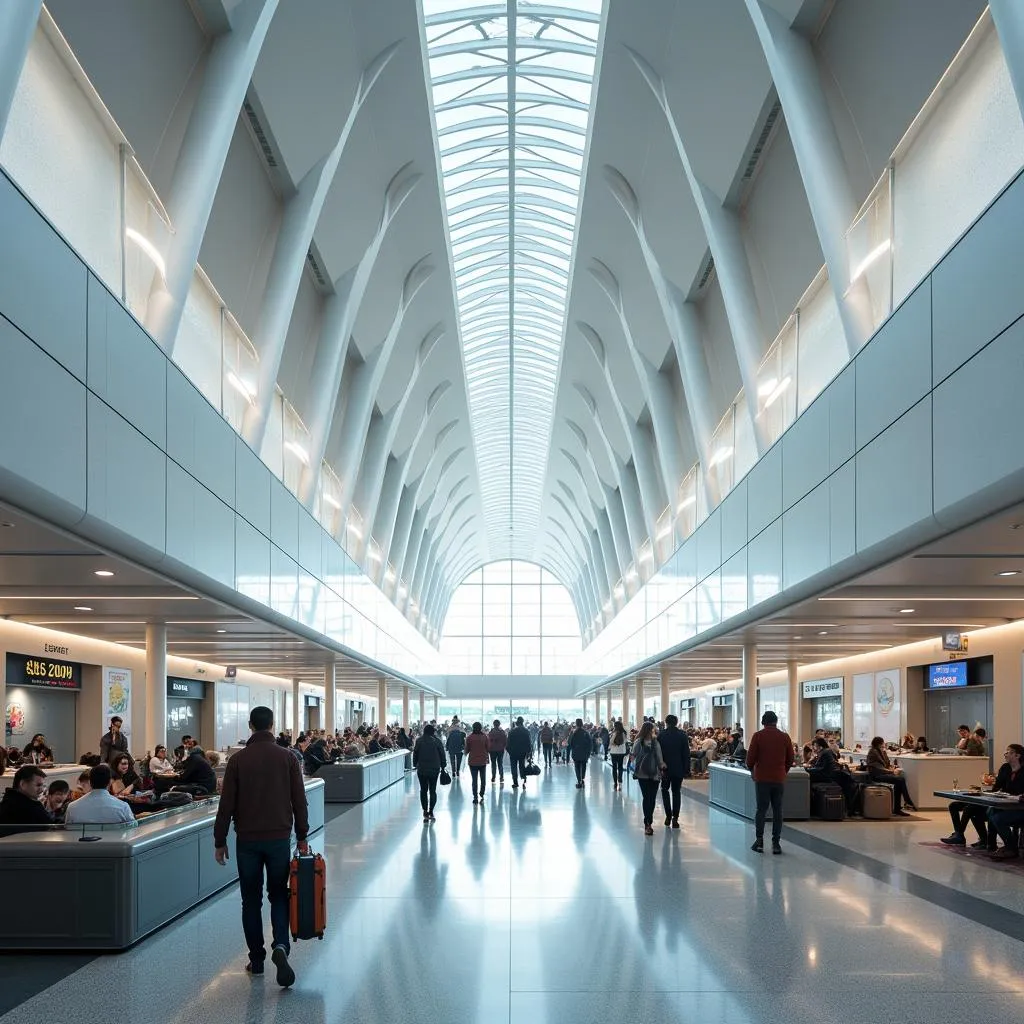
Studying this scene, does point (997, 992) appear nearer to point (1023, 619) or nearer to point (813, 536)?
point (813, 536)

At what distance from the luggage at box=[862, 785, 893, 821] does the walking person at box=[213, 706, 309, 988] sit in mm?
13411

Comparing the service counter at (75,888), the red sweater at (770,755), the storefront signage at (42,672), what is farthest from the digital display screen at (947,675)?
the service counter at (75,888)

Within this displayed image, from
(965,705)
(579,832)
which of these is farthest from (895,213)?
(965,705)

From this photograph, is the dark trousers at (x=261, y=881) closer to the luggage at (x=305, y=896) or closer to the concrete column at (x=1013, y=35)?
the luggage at (x=305, y=896)

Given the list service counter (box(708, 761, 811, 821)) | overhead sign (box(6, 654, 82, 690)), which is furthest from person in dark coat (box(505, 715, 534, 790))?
overhead sign (box(6, 654, 82, 690))

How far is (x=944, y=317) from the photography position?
9289 mm

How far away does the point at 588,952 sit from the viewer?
8.00 metres

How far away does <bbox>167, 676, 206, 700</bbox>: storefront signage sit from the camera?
3170 centimetres

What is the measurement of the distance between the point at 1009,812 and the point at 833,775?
5.38 m

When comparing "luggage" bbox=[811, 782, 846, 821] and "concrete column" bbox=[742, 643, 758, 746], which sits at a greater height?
"concrete column" bbox=[742, 643, 758, 746]

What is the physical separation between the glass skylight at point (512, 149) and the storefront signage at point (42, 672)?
13.2 metres

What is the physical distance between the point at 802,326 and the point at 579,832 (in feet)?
26.8

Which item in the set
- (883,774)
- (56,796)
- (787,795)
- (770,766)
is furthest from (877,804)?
(56,796)

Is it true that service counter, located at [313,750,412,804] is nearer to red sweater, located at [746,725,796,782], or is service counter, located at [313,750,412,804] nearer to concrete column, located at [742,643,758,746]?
concrete column, located at [742,643,758,746]
